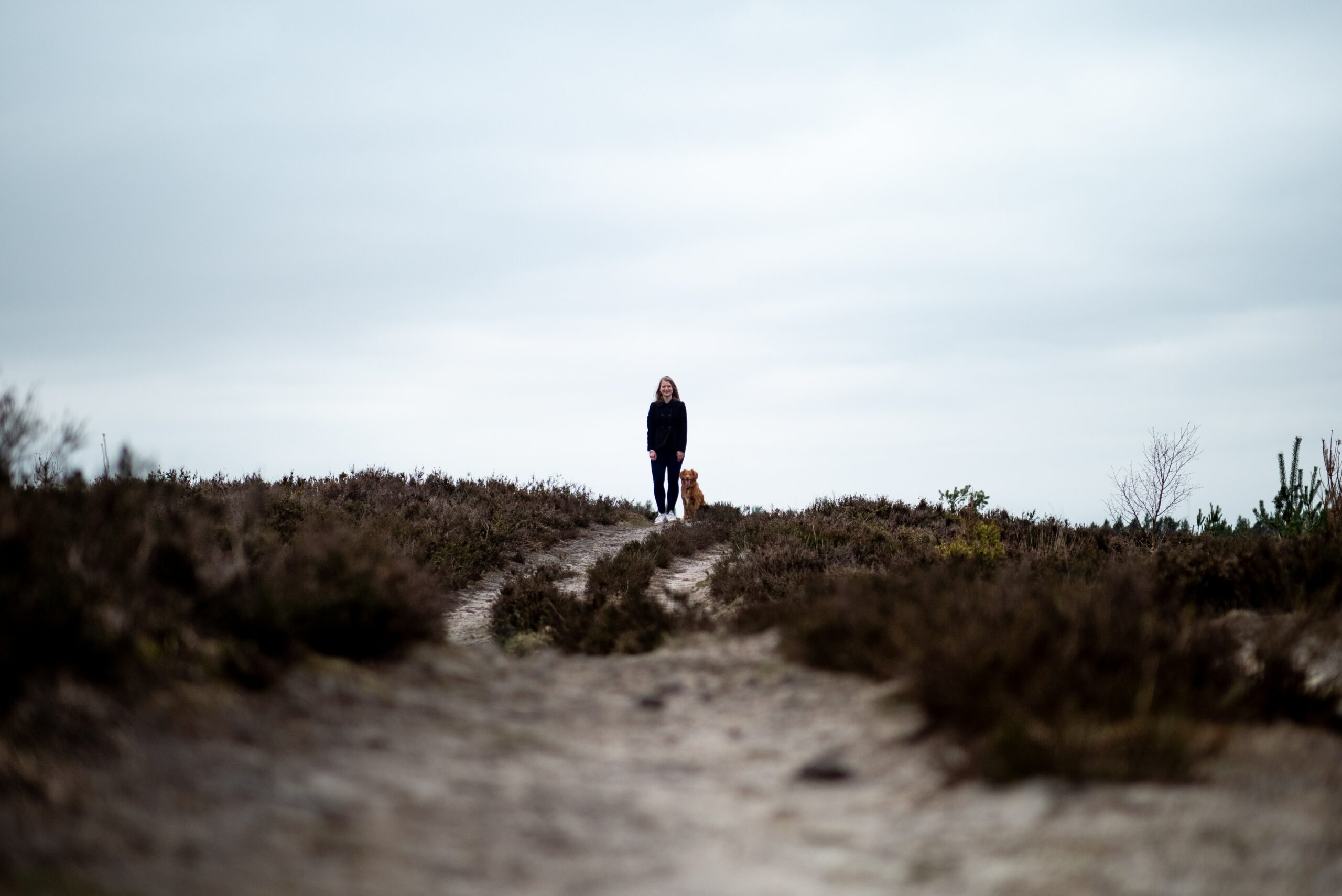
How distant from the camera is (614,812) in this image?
354cm

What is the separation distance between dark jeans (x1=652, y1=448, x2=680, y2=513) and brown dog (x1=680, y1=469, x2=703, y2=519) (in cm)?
53

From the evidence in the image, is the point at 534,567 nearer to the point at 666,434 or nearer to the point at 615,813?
the point at 666,434

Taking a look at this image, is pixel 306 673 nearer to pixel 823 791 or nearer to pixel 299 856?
pixel 299 856

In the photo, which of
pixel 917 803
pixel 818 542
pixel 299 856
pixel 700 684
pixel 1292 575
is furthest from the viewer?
pixel 818 542

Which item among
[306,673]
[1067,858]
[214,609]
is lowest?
[1067,858]

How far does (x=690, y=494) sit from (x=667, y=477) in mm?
907

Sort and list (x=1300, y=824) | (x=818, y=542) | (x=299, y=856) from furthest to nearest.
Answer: (x=818, y=542) → (x=1300, y=824) → (x=299, y=856)

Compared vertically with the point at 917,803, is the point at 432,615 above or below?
above

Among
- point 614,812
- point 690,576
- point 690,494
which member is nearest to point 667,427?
point 690,494

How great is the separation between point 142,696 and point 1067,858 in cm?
341

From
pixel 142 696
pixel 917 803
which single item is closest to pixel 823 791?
pixel 917 803

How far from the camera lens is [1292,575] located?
7754mm

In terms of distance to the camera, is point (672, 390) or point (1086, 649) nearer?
point (1086, 649)

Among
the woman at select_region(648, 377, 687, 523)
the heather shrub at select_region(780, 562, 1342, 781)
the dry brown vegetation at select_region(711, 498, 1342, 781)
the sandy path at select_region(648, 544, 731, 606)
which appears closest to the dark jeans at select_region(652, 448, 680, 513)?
the woman at select_region(648, 377, 687, 523)
